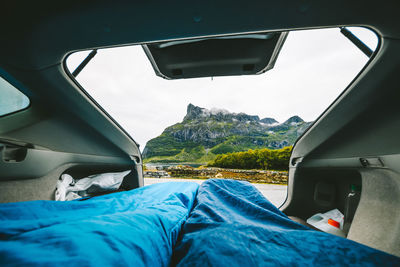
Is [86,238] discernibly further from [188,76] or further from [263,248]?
[188,76]

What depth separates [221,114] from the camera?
2502 cm

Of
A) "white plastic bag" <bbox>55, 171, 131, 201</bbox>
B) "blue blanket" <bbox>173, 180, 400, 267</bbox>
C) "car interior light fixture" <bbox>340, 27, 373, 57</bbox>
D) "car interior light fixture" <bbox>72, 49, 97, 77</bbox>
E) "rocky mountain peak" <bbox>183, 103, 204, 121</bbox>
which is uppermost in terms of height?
"rocky mountain peak" <bbox>183, 103, 204, 121</bbox>

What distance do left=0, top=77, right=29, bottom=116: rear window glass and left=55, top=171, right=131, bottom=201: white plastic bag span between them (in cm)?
79

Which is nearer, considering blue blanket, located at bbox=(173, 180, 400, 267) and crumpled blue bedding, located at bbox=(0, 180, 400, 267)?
crumpled blue bedding, located at bbox=(0, 180, 400, 267)

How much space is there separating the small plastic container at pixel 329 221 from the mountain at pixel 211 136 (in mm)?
6202

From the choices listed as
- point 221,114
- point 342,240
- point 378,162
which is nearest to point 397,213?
point 378,162

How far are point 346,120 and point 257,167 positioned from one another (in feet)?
12.4

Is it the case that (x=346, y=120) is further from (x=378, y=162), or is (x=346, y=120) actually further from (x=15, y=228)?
(x=15, y=228)

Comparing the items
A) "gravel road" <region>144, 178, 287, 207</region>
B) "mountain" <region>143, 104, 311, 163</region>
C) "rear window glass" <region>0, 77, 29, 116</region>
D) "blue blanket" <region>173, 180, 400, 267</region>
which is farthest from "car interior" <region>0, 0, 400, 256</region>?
"mountain" <region>143, 104, 311, 163</region>

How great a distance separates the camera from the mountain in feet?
44.4

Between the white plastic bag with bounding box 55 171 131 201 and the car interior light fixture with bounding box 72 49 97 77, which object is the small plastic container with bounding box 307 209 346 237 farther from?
the car interior light fixture with bounding box 72 49 97 77

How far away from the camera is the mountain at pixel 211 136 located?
13523 mm

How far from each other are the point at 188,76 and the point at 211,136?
83.8 ft

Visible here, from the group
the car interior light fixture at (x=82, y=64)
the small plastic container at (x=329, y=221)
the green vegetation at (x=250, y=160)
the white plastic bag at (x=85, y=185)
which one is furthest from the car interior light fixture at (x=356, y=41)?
the green vegetation at (x=250, y=160)
